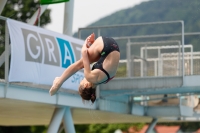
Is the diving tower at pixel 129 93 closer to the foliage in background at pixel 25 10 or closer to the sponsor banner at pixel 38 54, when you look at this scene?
the sponsor banner at pixel 38 54

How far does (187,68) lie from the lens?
23.4m

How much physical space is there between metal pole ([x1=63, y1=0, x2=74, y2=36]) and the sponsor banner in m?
Answer: 3.14

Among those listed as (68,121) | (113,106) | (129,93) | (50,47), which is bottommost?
(68,121)

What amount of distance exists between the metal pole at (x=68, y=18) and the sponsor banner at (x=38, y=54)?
10.3 ft

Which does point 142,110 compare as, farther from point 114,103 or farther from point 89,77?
point 89,77

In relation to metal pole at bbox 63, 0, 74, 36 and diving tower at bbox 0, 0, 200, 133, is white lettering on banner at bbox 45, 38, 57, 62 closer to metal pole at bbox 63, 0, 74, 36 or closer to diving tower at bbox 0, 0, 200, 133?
diving tower at bbox 0, 0, 200, 133

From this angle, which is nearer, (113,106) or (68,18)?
(113,106)

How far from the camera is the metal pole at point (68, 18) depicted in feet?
82.4

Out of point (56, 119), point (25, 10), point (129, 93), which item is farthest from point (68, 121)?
point (25, 10)

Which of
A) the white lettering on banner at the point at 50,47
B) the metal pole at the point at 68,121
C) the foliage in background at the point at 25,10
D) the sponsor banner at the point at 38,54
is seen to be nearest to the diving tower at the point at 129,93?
the metal pole at the point at 68,121

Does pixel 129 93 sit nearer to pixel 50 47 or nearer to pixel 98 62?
pixel 50 47

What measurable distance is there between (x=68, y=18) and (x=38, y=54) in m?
5.52

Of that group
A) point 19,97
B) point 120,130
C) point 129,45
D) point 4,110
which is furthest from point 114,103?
point 120,130

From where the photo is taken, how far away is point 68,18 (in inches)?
997
